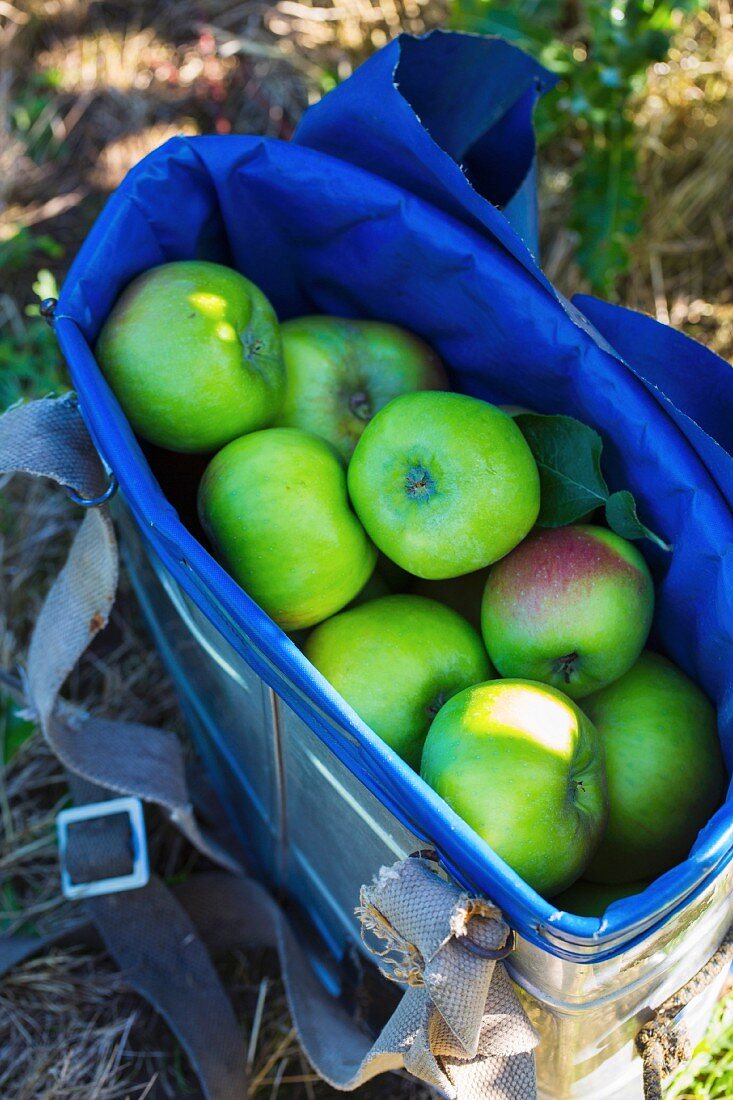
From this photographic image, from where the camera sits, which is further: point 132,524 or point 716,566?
point 132,524

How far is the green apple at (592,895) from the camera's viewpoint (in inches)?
44.1

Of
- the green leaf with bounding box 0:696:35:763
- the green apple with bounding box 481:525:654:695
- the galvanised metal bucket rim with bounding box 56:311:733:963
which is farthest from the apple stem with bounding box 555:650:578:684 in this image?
the green leaf with bounding box 0:696:35:763

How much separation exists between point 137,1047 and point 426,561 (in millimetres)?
1042

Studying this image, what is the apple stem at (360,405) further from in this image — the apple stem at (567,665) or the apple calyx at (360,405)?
the apple stem at (567,665)

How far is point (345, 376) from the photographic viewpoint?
4.91 feet

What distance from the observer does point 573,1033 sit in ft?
3.40

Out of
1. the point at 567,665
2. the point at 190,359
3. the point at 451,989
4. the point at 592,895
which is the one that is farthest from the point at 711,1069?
the point at 190,359

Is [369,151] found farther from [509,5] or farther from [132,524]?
[509,5]

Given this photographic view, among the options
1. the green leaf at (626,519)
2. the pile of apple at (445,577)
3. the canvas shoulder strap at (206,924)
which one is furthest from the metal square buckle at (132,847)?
the green leaf at (626,519)

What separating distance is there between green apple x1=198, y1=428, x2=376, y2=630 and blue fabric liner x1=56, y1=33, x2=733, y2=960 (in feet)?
0.37

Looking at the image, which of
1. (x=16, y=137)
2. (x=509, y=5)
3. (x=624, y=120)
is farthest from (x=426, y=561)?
(x=16, y=137)

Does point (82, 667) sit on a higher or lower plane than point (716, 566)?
lower

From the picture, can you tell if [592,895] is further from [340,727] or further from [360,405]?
[360,405]

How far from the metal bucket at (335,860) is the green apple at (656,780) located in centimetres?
10
